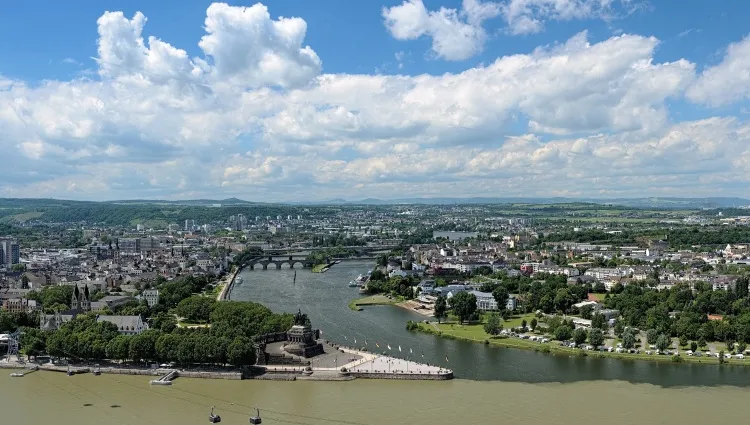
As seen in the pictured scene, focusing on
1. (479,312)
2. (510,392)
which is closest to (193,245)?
(479,312)

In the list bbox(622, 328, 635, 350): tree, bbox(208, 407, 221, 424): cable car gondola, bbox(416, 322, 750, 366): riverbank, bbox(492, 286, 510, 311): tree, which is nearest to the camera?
→ bbox(208, 407, 221, 424): cable car gondola

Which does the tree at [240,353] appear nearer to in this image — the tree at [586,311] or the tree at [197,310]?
the tree at [197,310]

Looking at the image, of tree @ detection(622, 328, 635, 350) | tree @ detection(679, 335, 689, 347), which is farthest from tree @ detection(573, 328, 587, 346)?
tree @ detection(679, 335, 689, 347)

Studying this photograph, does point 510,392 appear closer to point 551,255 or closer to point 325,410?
point 325,410

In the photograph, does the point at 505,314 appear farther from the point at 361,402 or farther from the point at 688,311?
the point at 361,402

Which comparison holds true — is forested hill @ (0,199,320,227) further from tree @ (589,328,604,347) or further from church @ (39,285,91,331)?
tree @ (589,328,604,347)

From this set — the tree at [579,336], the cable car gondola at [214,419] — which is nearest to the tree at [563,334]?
the tree at [579,336]

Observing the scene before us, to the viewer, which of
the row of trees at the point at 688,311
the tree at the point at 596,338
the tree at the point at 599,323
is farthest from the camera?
the tree at the point at 599,323
